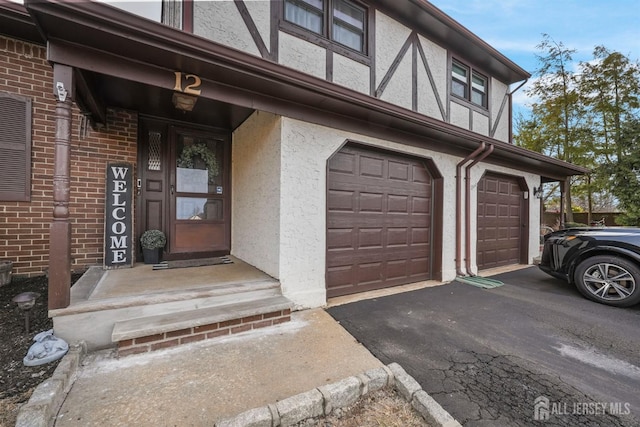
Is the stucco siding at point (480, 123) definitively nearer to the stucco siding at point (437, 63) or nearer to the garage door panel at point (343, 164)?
the stucco siding at point (437, 63)

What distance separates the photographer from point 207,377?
1774 mm

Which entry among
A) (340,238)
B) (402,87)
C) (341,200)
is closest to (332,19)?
(402,87)

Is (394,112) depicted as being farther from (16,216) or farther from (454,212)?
(16,216)

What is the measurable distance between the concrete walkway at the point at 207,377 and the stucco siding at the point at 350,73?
3.24 m

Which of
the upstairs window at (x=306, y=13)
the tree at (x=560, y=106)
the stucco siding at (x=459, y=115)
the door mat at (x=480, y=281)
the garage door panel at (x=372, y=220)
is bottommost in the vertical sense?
the door mat at (x=480, y=281)

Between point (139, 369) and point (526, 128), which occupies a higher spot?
point (526, 128)

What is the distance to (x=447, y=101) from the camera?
15.9 ft

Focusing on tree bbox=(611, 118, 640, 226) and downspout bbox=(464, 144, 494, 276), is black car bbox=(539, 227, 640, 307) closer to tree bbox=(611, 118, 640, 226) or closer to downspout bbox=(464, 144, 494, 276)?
downspout bbox=(464, 144, 494, 276)

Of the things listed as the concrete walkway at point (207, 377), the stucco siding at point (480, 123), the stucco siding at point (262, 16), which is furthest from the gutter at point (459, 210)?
the stucco siding at point (262, 16)

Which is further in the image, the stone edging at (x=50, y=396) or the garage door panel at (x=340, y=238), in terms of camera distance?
the garage door panel at (x=340, y=238)

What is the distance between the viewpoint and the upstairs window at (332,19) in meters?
3.35

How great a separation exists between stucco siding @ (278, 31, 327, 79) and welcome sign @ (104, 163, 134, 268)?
101 inches

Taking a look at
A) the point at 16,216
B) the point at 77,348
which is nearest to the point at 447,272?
the point at 77,348

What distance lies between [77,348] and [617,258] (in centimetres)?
593
